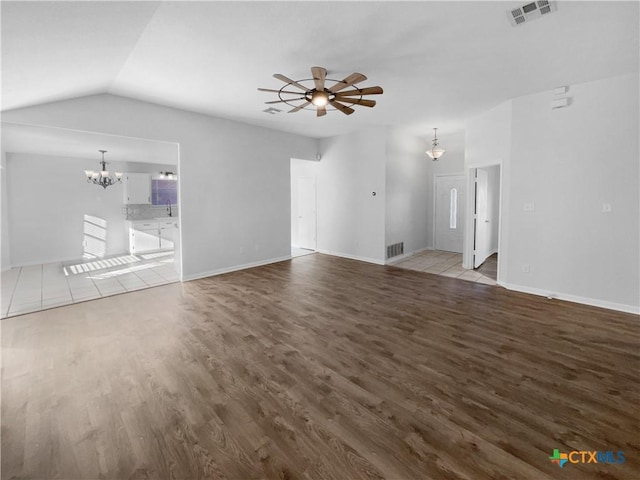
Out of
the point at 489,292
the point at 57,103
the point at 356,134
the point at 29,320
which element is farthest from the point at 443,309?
the point at 57,103

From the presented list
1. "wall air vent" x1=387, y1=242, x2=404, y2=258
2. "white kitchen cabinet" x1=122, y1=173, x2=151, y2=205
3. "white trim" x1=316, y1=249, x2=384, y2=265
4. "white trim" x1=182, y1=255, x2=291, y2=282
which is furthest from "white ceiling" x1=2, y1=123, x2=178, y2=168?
"wall air vent" x1=387, y1=242, x2=404, y2=258

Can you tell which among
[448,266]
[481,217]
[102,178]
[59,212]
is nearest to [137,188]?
[102,178]

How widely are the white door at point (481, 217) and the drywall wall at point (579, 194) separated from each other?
53.0 inches

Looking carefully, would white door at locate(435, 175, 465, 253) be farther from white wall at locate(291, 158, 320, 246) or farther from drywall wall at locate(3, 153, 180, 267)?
drywall wall at locate(3, 153, 180, 267)

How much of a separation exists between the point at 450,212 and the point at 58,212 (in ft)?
32.6

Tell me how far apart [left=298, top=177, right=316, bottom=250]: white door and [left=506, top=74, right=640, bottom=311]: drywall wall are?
482cm

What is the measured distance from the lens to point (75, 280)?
5477mm

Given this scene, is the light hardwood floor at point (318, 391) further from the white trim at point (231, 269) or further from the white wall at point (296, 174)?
the white wall at point (296, 174)

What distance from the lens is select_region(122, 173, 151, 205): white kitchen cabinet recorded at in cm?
805

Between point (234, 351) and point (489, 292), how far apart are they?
159 inches

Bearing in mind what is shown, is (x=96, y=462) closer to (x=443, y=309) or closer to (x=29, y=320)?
(x=29, y=320)

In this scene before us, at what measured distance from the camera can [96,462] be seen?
169cm

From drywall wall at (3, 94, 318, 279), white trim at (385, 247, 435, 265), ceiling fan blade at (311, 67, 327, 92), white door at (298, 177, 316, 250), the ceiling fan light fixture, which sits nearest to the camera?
ceiling fan blade at (311, 67, 327, 92)

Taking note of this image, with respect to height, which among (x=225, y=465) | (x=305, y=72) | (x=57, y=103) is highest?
(x=305, y=72)
